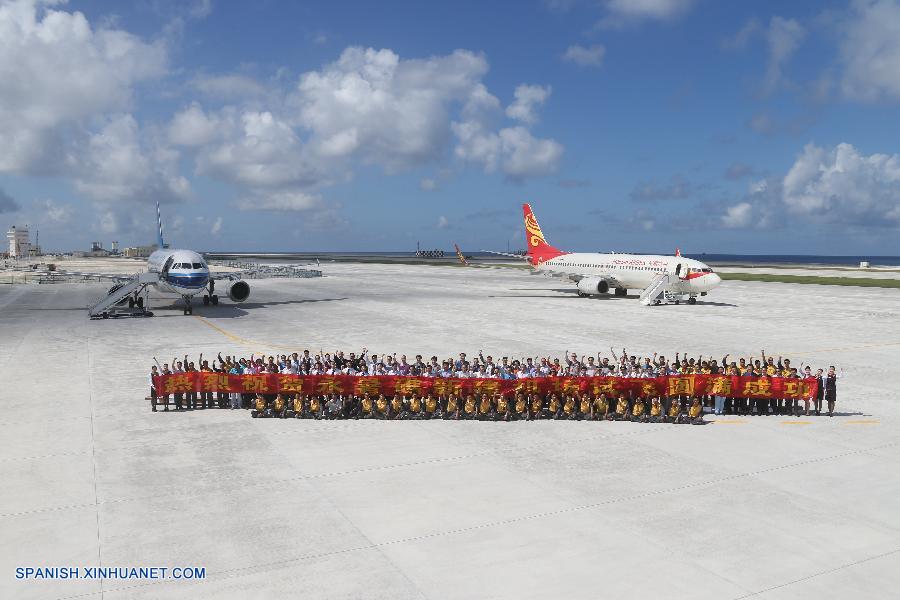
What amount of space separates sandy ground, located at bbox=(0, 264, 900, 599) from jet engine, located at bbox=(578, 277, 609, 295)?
3522cm

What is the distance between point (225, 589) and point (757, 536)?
9021 mm

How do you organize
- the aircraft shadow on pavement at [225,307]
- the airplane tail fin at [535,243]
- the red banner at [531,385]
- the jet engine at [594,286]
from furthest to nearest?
the airplane tail fin at [535,243] < the jet engine at [594,286] < the aircraft shadow on pavement at [225,307] < the red banner at [531,385]

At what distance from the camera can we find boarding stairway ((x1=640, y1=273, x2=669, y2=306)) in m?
53.8

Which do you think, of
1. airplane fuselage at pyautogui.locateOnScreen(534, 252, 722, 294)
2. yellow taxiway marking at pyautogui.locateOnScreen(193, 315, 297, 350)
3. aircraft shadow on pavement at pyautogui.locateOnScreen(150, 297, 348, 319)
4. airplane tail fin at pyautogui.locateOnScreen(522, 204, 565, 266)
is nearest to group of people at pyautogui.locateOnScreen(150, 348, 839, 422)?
yellow taxiway marking at pyautogui.locateOnScreen(193, 315, 297, 350)

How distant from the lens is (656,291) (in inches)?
2140

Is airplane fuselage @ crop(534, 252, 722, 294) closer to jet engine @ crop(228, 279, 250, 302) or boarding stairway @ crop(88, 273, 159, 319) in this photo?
jet engine @ crop(228, 279, 250, 302)

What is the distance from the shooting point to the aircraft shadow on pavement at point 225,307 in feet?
155

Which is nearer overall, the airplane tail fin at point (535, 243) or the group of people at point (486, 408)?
the group of people at point (486, 408)

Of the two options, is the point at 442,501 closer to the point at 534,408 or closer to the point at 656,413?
the point at 534,408

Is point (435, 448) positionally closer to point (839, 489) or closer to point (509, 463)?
point (509, 463)

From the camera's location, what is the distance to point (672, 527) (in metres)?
11.9

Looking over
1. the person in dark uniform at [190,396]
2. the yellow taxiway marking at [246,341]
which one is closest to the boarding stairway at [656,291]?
the yellow taxiway marking at [246,341]

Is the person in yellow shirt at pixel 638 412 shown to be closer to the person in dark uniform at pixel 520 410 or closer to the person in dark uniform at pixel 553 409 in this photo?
the person in dark uniform at pixel 553 409

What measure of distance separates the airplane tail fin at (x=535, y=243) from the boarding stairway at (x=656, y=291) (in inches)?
609
